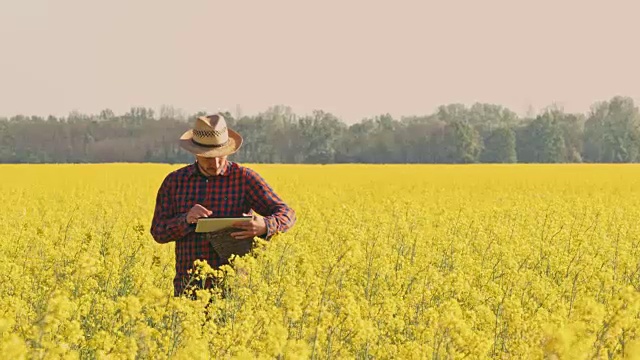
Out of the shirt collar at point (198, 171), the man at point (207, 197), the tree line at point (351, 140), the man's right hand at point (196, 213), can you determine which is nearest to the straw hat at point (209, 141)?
the man at point (207, 197)

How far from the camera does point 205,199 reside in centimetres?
472

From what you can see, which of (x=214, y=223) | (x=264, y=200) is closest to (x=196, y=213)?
(x=214, y=223)

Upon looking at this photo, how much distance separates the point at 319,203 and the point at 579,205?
15.5 ft

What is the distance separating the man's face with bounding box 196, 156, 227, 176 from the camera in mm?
4605

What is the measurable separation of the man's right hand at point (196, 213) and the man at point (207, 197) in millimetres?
142

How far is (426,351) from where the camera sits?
3.75 m

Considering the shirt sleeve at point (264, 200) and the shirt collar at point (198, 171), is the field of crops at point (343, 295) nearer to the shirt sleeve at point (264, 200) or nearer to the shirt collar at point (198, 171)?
the shirt sleeve at point (264, 200)

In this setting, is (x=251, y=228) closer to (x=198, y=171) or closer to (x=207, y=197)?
(x=207, y=197)

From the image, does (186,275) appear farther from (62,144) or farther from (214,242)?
(62,144)

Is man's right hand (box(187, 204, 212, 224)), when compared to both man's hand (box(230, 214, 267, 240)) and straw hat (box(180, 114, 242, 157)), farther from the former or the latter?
straw hat (box(180, 114, 242, 157))

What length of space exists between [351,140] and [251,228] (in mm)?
65657

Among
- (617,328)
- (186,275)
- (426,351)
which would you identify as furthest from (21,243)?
(617,328)

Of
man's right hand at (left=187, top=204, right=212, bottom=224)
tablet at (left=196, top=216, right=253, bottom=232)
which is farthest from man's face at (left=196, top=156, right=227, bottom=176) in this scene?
tablet at (left=196, top=216, right=253, bottom=232)

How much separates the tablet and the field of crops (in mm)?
216
